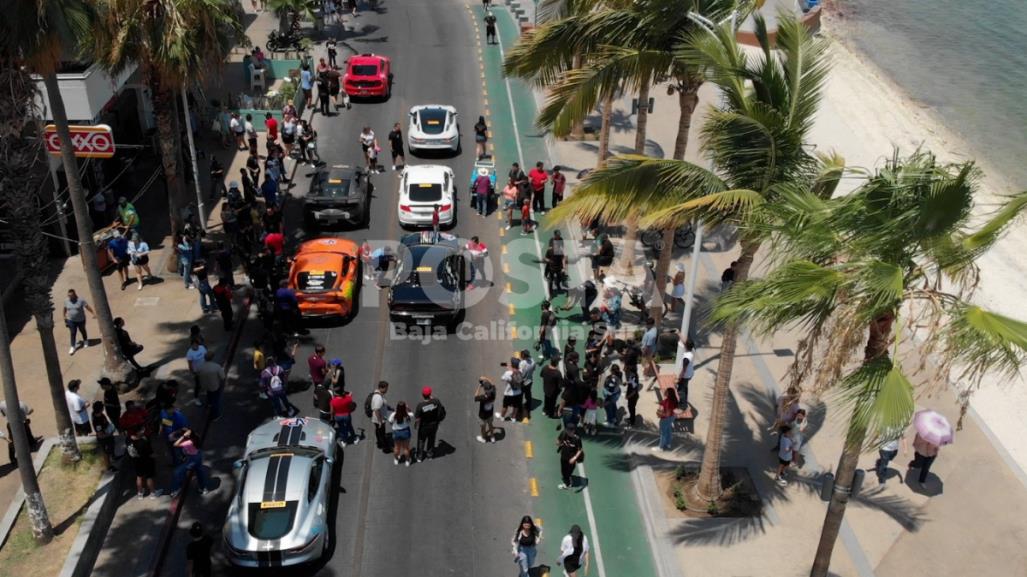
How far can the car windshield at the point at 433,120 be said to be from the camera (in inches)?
1363

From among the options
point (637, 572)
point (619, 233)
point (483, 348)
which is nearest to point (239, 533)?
point (637, 572)

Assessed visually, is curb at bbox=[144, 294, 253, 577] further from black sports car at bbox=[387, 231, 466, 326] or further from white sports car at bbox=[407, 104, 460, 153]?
white sports car at bbox=[407, 104, 460, 153]

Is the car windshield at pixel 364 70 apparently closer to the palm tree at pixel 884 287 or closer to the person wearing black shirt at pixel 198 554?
the person wearing black shirt at pixel 198 554

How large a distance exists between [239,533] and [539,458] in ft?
21.4

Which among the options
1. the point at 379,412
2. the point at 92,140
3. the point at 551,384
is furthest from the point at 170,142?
the point at 551,384

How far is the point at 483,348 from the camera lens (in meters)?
24.3

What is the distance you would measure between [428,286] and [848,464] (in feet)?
41.5

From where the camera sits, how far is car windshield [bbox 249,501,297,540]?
16.5m

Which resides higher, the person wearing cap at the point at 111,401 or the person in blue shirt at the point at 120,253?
the person wearing cap at the point at 111,401

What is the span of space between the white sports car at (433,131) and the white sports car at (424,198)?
4396mm

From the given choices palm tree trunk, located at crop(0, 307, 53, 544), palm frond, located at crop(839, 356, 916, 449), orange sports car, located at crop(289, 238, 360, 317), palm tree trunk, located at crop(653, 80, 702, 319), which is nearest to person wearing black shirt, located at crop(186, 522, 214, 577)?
palm tree trunk, located at crop(0, 307, 53, 544)

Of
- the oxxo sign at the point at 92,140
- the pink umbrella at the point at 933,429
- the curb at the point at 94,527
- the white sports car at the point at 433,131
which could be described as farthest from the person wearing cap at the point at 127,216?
the pink umbrella at the point at 933,429

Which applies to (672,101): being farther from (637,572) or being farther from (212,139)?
(637,572)

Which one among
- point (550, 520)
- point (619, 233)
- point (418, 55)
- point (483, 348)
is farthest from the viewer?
point (418, 55)
